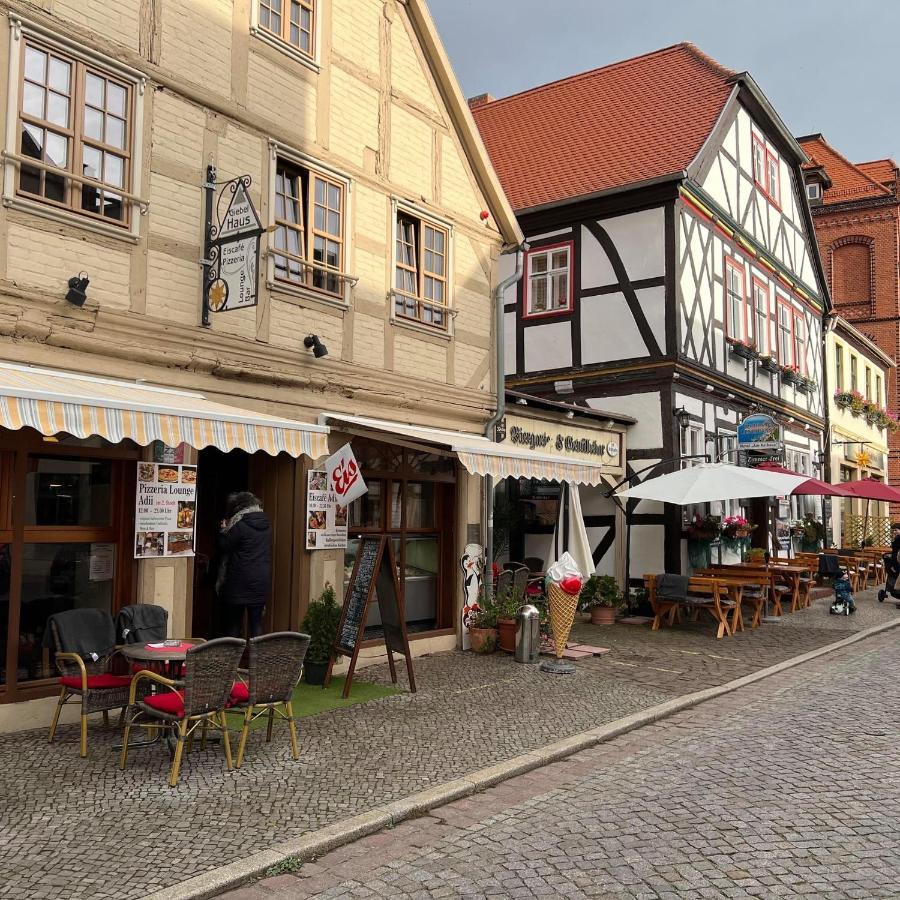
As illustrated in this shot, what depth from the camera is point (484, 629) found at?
11.0 meters

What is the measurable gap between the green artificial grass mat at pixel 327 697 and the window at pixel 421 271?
427 cm

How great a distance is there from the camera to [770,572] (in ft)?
47.6

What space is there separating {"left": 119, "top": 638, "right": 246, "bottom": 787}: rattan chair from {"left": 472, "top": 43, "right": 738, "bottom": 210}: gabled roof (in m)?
12.8

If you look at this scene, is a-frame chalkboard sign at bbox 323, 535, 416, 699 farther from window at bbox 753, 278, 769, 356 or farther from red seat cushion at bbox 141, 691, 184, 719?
window at bbox 753, 278, 769, 356

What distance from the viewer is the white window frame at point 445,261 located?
1056cm

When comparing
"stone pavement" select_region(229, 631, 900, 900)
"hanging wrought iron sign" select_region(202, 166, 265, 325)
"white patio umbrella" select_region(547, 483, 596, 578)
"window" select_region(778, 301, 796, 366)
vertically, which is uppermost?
"window" select_region(778, 301, 796, 366)

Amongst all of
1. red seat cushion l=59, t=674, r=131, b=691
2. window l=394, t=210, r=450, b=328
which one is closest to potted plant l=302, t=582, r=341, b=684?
red seat cushion l=59, t=674, r=131, b=691

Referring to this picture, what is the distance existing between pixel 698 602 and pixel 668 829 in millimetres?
8438

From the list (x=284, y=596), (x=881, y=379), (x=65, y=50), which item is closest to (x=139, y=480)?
(x=284, y=596)

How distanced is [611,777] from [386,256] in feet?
21.1

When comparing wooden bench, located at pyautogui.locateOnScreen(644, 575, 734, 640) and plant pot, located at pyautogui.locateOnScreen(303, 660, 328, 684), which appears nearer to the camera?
plant pot, located at pyautogui.locateOnScreen(303, 660, 328, 684)

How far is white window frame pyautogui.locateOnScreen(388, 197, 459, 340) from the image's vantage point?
10.6 meters

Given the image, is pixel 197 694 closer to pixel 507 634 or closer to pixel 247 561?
pixel 247 561

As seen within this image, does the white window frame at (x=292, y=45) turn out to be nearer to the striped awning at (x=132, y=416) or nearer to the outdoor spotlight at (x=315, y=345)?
the outdoor spotlight at (x=315, y=345)
